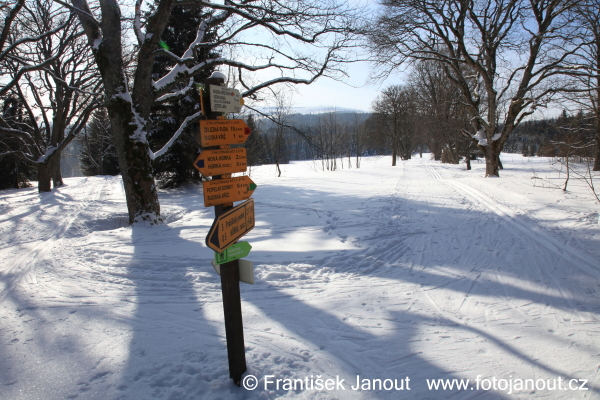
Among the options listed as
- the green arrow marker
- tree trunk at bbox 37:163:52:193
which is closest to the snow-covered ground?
the green arrow marker

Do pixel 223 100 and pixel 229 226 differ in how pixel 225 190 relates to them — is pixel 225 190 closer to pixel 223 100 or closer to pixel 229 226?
pixel 229 226

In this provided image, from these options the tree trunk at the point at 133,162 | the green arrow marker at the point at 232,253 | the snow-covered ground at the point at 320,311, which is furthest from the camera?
the tree trunk at the point at 133,162

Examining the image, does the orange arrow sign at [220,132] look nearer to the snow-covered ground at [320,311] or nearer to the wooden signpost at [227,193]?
the wooden signpost at [227,193]

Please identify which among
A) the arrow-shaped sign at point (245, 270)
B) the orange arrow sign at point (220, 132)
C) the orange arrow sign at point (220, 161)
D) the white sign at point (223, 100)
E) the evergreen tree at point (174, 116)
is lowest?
the arrow-shaped sign at point (245, 270)

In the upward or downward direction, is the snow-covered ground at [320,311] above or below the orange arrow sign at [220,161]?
below

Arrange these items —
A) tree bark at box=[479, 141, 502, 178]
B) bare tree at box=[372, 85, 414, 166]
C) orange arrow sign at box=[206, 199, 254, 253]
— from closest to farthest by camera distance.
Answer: orange arrow sign at box=[206, 199, 254, 253]
tree bark at box=[479, 141, 502, 178]
bare tree at box=[372, 85, 414, 166]

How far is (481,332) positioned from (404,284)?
48.7 inches

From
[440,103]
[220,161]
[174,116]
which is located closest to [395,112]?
[440,103]

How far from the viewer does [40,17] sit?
Answer: 47.2 ft

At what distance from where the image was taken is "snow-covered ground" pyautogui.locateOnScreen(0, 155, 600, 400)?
2656 mm

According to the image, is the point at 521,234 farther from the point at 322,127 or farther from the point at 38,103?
the point at 322,127

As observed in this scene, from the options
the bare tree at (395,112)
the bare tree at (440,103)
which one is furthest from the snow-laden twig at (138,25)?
the bare tree at (395,112)

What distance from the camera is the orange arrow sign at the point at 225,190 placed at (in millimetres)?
2254

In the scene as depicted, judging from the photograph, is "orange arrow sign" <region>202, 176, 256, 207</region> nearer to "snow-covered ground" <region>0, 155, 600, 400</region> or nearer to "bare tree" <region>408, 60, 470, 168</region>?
"snow-covered ground" <region>0, 155, 600, 400</region>
